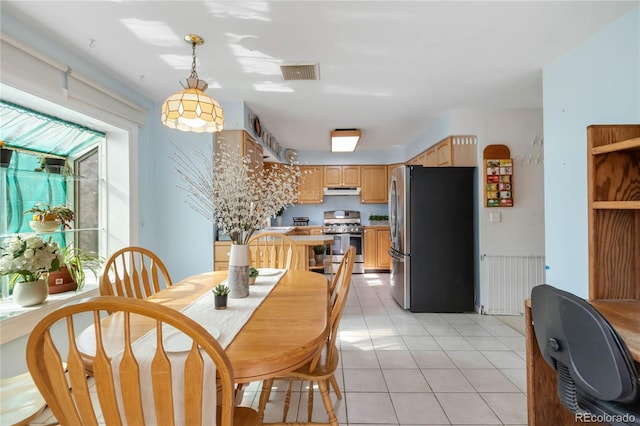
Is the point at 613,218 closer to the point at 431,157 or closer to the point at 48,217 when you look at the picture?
the point at 431,157

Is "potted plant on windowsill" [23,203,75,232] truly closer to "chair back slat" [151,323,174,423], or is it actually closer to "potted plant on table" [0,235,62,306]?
"potted plant on table" [0,235,62,306]

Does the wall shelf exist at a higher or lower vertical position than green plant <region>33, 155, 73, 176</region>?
lower

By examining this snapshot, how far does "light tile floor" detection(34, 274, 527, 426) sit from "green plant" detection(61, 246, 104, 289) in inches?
36.3

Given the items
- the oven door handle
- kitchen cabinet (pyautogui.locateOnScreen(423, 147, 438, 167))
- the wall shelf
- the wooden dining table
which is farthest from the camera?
kitchen cabinet (pyautogui.locateOnScreen(423, 147, 438, 167))

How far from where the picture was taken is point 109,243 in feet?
8.81

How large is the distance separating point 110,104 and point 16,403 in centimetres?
210

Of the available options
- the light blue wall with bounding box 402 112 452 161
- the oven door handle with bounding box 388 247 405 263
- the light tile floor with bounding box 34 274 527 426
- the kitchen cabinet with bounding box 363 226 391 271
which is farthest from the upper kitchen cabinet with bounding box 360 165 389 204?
the light tile floor with bounding box 34 274 527 426

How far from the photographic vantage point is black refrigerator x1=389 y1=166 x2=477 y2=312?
3373 mm

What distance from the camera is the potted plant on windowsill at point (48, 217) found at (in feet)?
6.70

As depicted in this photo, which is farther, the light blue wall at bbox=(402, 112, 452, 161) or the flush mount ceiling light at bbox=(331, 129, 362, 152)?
the flush mount ceiling light at bbox=(331, 129, 362, 152)

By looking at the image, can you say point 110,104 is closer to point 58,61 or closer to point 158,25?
point 58,61

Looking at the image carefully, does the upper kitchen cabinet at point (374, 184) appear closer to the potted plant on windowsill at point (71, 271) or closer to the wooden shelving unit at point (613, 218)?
the wooden shelving unit at point (613, 218)

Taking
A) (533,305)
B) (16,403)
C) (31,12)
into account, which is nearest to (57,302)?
(16,403)

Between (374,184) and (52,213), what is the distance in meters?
4.77
